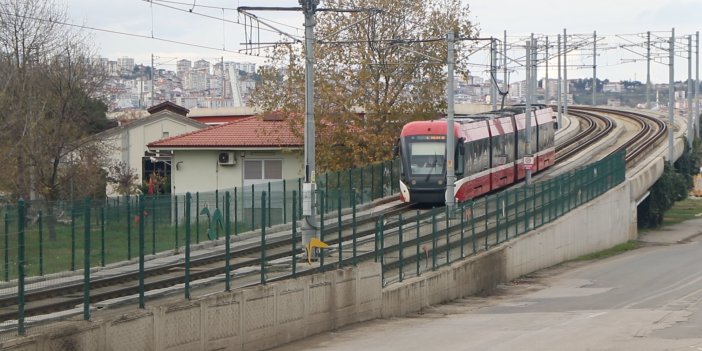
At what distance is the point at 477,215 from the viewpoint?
33.9m

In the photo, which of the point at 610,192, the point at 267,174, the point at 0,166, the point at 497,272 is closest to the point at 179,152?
the point at 267,174

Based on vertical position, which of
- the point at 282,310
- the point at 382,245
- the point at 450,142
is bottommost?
the point at 282,310

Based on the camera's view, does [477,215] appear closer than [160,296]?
No

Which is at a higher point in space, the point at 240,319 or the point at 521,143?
the point at 521,143

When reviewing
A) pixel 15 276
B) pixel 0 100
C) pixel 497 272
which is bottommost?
pixel 497 272

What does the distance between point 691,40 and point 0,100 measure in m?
57.0

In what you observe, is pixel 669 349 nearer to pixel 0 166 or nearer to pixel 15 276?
pixel 15 276

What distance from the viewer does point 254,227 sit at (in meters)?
27.1

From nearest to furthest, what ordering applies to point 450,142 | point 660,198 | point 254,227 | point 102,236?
point 102,236
point 254,227
point 450,142
point 660,198

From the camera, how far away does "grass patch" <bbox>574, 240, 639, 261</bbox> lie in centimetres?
4506

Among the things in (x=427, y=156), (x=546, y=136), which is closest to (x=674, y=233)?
(x=546, y=136)

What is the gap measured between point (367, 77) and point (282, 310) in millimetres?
28611

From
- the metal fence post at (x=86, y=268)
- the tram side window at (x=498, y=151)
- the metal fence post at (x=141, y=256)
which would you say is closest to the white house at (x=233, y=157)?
the tram side window at (x=498, y=151)

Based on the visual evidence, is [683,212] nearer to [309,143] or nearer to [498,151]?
[498,151]
